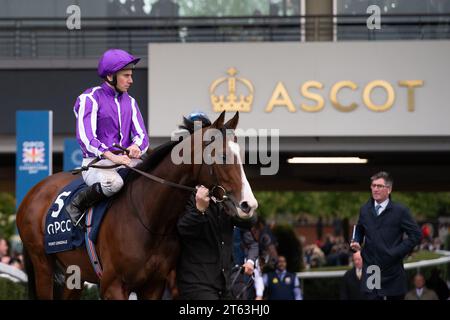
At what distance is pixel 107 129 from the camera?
25.9 ft

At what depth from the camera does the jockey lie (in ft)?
25.1

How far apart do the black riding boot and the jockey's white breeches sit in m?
0.05

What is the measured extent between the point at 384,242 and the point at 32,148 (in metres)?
6.30

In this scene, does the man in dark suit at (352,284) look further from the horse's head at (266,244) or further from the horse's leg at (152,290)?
the horse's leg at (152,290)

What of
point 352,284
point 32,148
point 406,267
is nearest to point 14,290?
point 32,148

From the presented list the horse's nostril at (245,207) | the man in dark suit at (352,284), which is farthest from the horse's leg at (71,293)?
the man in dark suit at (352,284)

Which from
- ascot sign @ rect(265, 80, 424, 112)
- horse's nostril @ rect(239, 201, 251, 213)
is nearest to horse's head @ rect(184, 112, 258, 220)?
horse's nostril @ rect(239, 201, 251, 213)

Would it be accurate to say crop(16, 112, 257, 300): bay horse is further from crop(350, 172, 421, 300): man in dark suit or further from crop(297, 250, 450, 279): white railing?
crop(297, 250, 450, 279): white railing

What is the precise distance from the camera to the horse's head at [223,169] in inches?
269

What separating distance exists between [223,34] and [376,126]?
3.23 meters

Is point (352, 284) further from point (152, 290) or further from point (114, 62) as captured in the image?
point (114, 62)

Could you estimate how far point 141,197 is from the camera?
7559 millimetres

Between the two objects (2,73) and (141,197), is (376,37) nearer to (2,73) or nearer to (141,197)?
(2,73)
